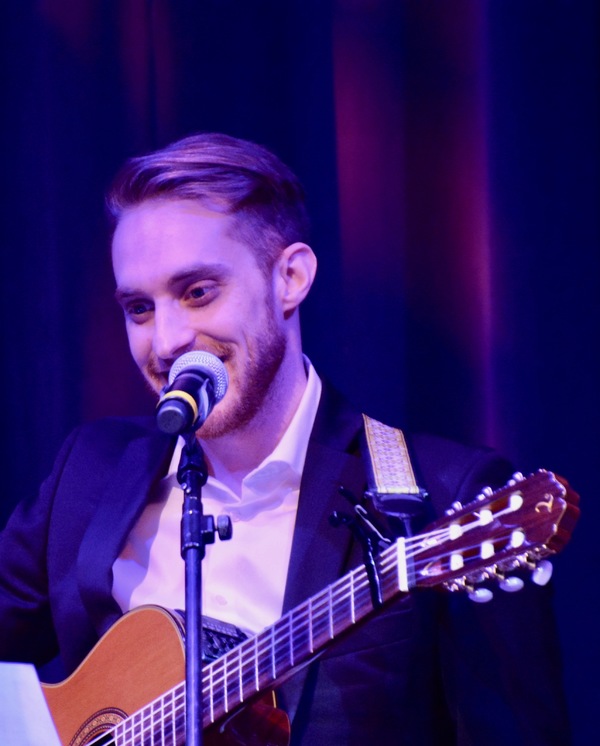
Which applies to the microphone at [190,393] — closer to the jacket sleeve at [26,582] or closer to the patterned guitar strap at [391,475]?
the patterned guitar strap at [391,475]

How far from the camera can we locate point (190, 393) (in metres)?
1.62

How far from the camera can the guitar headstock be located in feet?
5.00

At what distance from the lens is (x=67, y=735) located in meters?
2.18

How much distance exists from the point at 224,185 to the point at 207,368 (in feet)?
2.64

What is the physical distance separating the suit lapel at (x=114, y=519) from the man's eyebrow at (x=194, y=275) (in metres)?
0.46

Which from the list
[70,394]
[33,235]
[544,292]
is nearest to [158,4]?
[33,235]

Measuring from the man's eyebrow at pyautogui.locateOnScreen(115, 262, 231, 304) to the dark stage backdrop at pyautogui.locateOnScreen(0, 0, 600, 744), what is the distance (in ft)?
1.95

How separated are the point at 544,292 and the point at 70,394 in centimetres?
141

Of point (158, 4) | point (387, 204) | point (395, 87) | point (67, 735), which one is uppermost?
point (158, 4)

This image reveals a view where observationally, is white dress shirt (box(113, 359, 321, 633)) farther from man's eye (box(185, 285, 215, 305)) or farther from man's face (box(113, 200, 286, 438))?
man's eye (box(185, 285, 215, 305))

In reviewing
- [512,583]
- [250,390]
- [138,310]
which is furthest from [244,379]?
[512,583]

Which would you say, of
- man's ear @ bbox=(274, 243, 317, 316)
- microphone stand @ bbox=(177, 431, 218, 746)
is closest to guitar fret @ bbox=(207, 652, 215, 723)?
microphone stand @ bbox=(177, 431, 218, 746)

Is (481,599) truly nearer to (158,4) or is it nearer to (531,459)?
(531,459)

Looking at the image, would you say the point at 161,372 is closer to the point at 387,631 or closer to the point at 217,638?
the point at 217,638
